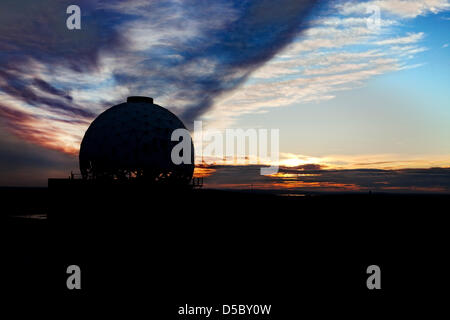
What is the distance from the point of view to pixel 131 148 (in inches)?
1222

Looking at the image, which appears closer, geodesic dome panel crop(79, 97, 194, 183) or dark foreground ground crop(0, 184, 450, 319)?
dark foreground ground crop(0, 184, 450, 319)

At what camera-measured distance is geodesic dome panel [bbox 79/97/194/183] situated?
Answer: 1221 inches

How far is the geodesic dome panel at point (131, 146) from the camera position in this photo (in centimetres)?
3102

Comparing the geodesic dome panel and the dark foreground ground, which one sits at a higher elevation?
the geodesic dome panel

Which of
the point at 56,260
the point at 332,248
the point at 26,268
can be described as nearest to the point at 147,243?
the point at 56,260

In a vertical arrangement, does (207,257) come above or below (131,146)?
below

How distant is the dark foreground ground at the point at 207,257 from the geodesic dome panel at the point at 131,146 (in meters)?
3.71

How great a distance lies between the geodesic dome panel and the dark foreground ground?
12.2ft

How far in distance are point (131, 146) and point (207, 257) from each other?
1245cm

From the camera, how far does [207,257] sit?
26.4 m

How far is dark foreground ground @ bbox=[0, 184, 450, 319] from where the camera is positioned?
61.2ft

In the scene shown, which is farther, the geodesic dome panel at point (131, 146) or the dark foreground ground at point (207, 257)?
the geodesic dome panel at point (131, 146)
